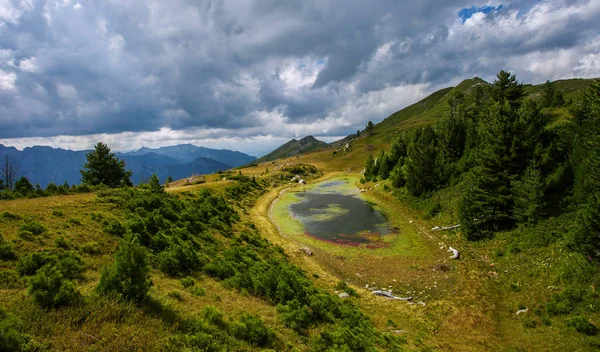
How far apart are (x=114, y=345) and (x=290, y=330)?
8.35m

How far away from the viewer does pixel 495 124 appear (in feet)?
115

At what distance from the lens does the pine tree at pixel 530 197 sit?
91.6 feet

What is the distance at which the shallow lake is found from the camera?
131 feet

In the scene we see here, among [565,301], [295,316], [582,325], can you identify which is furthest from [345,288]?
[565,301]

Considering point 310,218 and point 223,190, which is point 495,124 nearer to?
point 310,218

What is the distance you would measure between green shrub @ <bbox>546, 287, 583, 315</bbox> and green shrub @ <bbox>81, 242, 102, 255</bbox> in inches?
1226

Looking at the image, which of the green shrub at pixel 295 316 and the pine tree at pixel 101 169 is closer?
the green shrub at pixel 295 316

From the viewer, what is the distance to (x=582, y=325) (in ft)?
52.7

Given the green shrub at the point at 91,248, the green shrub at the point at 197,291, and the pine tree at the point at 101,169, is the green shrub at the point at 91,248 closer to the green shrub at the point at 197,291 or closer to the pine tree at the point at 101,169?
the green shrub at the point at 197,291

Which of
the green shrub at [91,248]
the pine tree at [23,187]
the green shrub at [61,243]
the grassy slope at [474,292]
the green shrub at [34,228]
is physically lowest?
the grassy slope at [474,292]

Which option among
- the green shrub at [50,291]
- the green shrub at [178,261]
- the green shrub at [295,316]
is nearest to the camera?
the green shrub at [50,291]

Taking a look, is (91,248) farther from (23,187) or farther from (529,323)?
(529,323)

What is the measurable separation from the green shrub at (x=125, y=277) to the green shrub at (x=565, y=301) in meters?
25.8

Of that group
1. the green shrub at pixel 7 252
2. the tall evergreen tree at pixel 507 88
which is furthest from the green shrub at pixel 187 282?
the tall evergreen tree at pixel 507 88
